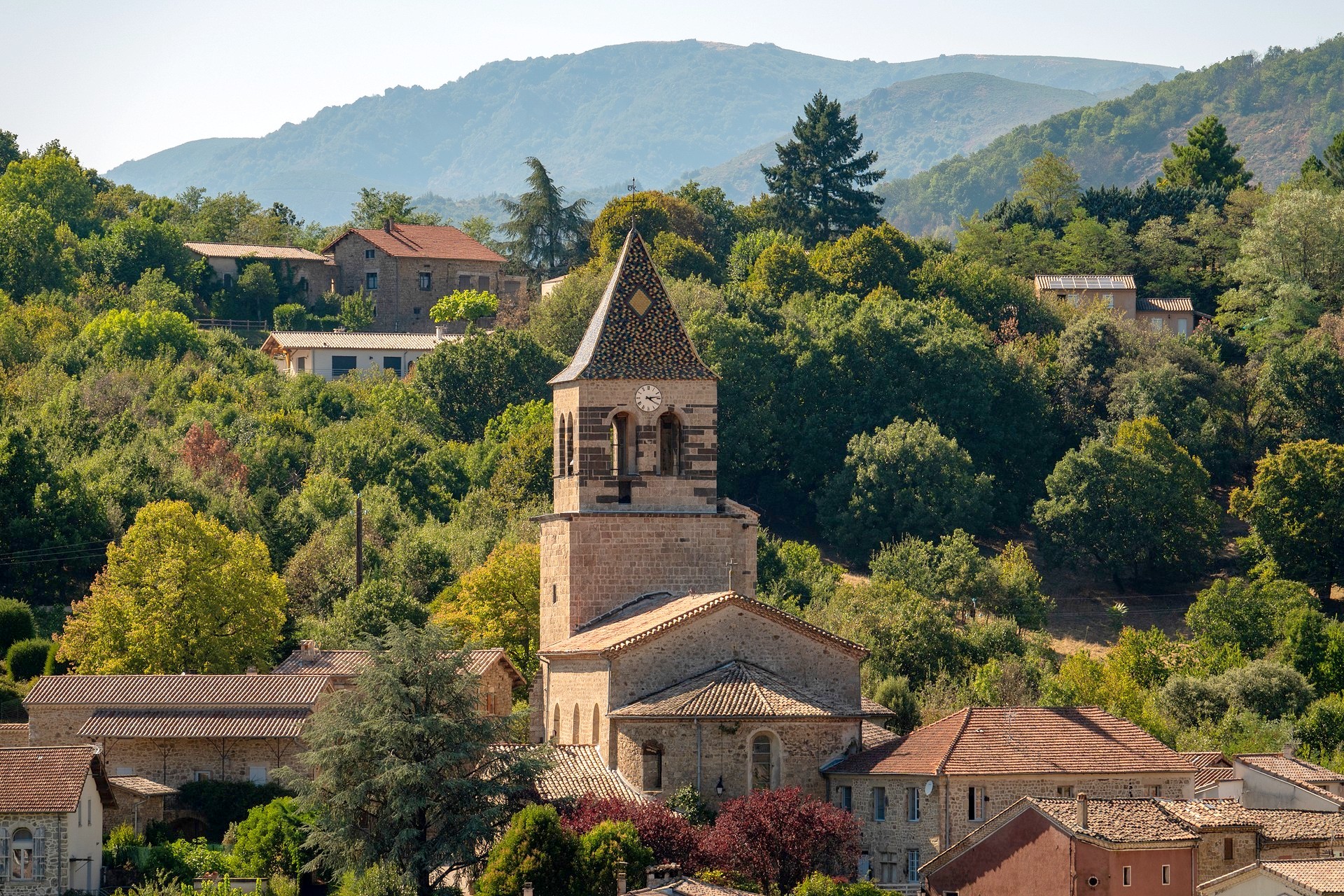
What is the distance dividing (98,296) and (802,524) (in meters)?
40.2

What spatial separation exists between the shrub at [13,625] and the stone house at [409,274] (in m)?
52.7

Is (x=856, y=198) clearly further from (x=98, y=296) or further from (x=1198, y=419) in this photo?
(x=98, y=296)

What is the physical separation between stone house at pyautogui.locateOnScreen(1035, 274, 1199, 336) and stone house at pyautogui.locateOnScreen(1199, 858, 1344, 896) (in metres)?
65.9

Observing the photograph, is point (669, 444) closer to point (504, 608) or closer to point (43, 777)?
point (504, 608)

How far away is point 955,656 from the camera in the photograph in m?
66.8

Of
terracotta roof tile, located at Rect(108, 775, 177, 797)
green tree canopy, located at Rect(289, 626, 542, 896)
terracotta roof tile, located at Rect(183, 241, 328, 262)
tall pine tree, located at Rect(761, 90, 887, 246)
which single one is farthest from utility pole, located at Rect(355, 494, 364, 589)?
tall pine tree, located at Rect(761, 90, 887, 246)

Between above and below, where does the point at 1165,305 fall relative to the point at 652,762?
above

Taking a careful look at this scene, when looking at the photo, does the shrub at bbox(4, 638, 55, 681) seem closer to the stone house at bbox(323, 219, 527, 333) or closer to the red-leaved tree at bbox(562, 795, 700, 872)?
the red-leaved tree at bbox(562, 795, 700, 872)

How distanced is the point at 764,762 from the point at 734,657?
2.87 metres

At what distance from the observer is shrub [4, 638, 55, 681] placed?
62.1m

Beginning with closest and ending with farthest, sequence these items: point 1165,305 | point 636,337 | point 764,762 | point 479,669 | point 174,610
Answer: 1. point 764,762
2. point 636,337
3. point 479,669
4. point 174,610
5. point 1165,305

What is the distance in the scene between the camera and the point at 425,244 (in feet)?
397

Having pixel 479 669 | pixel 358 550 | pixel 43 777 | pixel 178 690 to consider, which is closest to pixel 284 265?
pixel 358 550

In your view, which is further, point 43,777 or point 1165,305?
point 1165,305
